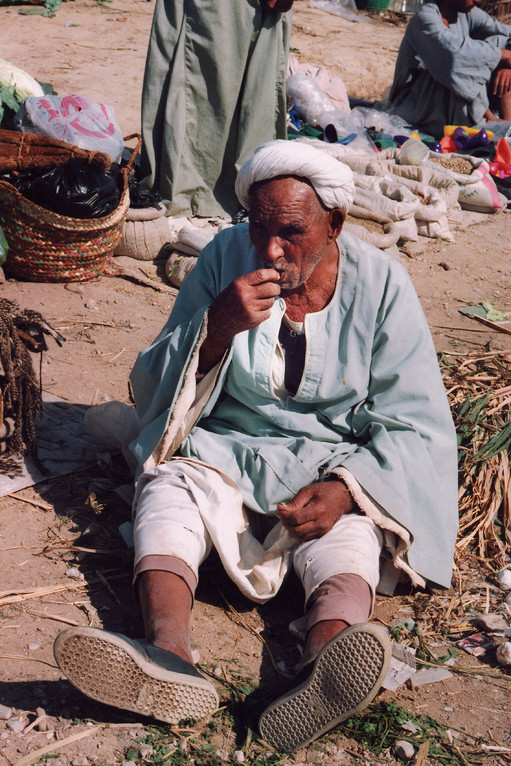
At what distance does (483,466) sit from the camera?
361 cm

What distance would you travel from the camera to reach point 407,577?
9.60 ft

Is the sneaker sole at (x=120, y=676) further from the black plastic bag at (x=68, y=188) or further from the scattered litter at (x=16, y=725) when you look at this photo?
the black plastic bag at (x=68, y=188)

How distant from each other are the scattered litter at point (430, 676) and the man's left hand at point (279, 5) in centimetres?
492

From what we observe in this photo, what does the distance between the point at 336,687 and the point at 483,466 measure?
167 cm

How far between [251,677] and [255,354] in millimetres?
1048

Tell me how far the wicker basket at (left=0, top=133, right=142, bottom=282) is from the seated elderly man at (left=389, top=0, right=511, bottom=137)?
5435 millimetres

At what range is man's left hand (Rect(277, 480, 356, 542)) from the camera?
8.68 ft

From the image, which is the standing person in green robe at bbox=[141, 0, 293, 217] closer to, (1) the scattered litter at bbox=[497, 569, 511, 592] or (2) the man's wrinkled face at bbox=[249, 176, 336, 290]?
(2) the man's wrinkled face at bbox=[249, 176, 336, 290]

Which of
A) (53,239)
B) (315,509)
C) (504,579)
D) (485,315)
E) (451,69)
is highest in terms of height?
(451,69)

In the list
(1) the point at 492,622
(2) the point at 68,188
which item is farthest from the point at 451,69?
(1) the point at 492,622

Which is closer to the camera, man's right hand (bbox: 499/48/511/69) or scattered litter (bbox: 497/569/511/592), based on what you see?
scattered litter (bbox: 497/569/511/592)

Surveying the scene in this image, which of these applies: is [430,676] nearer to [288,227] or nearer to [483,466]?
[483,466]

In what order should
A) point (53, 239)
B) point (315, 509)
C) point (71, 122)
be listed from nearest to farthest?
point (315, 509) → point (53, 239) → point (71, 122)

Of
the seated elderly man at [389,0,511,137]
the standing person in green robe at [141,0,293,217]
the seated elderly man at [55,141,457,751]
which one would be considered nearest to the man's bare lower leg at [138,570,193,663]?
the seated elderly man at [55,141,457,751]
